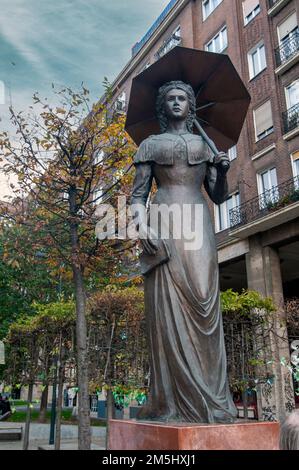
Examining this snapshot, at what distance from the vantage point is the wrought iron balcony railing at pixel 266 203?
18.6 metres

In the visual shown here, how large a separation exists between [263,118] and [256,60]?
3.39 metres

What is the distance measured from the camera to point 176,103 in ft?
14.2

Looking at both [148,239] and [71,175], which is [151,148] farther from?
[71,175]

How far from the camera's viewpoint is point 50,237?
11461 millimetres

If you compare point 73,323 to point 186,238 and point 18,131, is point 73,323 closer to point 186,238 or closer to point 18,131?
point 18,131

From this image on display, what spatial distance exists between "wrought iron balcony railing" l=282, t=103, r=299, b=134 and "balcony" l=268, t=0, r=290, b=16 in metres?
4.93

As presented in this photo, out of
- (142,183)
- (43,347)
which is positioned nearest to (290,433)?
(142,183)

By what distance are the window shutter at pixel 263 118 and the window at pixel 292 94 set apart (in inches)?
40.3

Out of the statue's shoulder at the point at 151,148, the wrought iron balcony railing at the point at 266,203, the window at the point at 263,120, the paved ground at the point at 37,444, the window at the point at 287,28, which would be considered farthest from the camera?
the window at the point at 263,120

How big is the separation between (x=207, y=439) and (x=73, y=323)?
31.3 ft

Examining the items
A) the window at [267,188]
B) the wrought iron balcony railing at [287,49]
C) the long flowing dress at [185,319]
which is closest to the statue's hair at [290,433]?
the long flowing dress at [185,319]

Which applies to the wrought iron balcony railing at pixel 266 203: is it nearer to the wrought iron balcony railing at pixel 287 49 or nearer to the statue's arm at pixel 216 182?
the wrought iron balcony railing at pixel 287 49

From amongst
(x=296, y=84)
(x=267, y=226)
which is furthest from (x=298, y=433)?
(x=296, y=84)

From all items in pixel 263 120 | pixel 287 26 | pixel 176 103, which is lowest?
pixel 176 103
